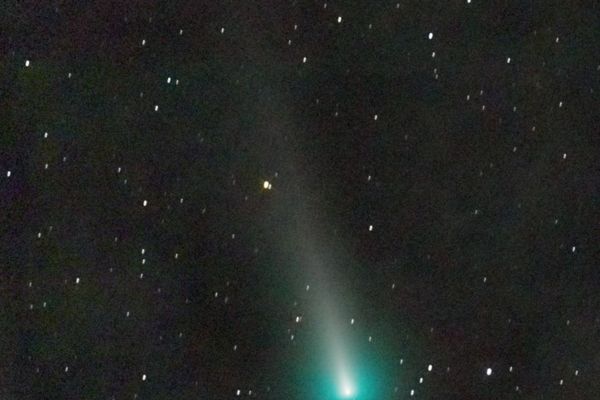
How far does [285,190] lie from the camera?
44 cm

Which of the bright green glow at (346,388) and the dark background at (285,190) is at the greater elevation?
the dark background at (285,190)

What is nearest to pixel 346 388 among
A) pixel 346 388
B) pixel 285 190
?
pixel 346 388

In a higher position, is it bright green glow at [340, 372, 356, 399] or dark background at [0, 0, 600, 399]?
dark background at [0, 0, 600, 399]

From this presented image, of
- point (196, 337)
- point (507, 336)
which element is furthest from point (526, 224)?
point (196, 337)

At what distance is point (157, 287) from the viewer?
447mm

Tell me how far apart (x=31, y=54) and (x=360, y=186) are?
173 millimetres

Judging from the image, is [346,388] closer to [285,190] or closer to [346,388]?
[346,388]

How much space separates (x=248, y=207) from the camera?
0.44 metres

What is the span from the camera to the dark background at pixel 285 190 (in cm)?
44

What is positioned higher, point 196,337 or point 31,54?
point 31,54

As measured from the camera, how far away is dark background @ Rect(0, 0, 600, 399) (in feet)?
1.44

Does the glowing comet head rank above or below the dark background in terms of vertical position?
below

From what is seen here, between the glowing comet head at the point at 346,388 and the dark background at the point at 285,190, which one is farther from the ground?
the dark background at the point at 285,190

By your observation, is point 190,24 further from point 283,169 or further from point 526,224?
point 526,224
